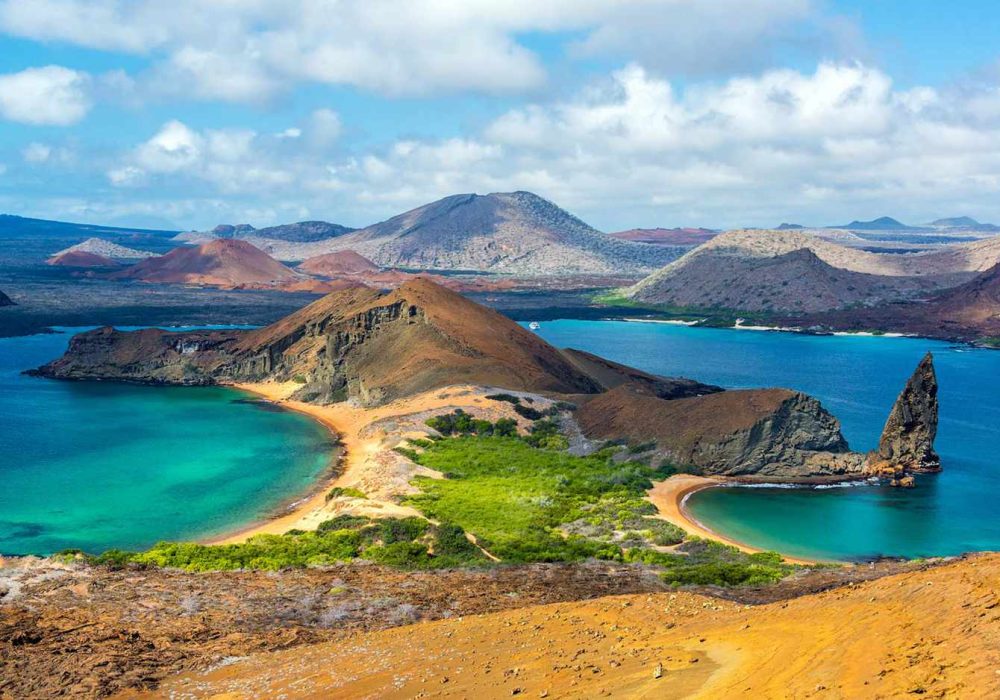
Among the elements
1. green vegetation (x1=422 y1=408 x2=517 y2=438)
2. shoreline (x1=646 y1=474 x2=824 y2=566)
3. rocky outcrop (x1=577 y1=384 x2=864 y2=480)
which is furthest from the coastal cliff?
green vegetation (x1=422 y1=408 x2=517 y2=438)

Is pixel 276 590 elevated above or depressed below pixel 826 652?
below

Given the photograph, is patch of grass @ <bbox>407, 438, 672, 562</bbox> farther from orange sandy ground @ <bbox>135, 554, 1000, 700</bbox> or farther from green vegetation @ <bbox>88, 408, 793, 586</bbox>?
orange sandy ground @ <bbox>135, 554, 1000, 700</bbox>

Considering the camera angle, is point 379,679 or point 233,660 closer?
point 379,679

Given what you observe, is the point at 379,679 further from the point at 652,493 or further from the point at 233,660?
the point at 652,493

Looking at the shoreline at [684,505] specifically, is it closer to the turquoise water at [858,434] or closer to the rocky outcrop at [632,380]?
the turquoise water at [858,434]

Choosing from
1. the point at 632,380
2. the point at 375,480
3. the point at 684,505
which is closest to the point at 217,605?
the point at 375,480

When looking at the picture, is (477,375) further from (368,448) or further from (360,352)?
(360,352)

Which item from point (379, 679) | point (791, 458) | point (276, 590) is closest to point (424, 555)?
point (276, 590)
